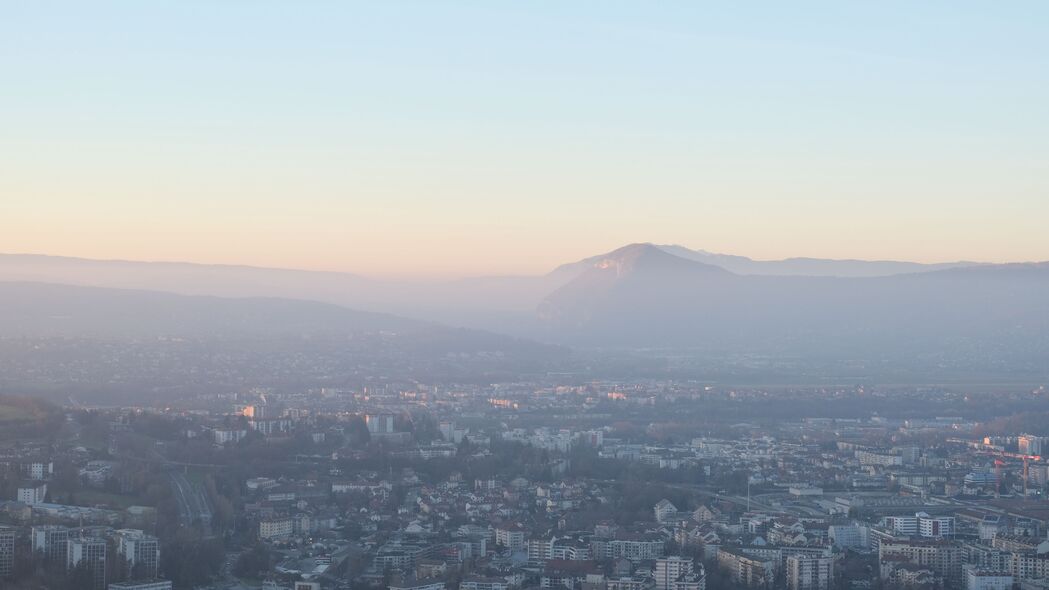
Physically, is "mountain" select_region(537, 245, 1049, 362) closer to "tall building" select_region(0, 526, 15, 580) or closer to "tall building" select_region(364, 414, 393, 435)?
"tall building" select_region(364, 414, 393, 435)

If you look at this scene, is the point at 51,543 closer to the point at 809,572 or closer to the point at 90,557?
the point at 90,557

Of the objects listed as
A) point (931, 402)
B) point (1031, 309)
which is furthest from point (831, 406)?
point (1031, 309)

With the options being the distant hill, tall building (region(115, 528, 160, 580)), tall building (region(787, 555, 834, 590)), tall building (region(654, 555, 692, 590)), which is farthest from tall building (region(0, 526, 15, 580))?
the distant hill

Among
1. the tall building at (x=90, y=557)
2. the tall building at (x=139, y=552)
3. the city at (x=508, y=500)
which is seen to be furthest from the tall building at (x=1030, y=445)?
the tall building at (x=90, y=557)

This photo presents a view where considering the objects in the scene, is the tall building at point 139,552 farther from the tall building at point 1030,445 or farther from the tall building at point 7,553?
the tall building at point 1030,445

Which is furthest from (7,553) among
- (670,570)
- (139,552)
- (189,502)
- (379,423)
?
(379,423)

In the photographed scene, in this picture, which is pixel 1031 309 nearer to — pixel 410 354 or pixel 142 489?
pixel 410 354
